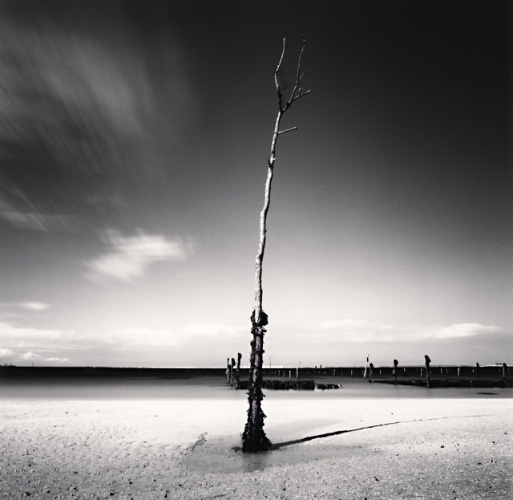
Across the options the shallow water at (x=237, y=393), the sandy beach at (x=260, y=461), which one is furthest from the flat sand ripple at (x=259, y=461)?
the shallow water at (x=237, y=393)

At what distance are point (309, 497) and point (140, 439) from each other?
8021 millimetres

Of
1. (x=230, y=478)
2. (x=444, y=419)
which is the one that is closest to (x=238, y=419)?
(x=444, y=419)

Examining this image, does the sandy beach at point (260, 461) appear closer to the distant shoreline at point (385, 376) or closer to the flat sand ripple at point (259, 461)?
the flat sand ripple at point (259, 461)

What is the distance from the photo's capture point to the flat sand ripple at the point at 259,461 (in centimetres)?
770

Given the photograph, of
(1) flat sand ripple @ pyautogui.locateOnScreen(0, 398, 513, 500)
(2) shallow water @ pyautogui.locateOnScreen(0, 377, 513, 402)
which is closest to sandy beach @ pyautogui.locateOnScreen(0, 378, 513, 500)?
(1) flat sand ripple @ pyautogui.locateOnScreen(0, 398, 513, 500)

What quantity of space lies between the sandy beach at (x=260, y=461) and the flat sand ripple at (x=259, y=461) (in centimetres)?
2

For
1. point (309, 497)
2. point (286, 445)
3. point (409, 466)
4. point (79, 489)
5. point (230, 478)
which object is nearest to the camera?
point (309, 497)

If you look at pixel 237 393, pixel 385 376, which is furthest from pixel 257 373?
pixel 385 376

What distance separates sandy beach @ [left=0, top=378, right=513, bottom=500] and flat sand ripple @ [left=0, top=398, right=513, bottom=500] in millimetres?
25

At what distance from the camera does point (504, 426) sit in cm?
1545

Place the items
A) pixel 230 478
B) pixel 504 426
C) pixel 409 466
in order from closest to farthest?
pixel 230 478
pixel 409 466
pixel 504 426

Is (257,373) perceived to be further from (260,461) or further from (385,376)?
(385,376)

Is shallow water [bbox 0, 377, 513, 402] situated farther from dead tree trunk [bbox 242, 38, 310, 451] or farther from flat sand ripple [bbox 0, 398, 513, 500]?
dead tree trunk [bbox 242, 38, 310, 451]

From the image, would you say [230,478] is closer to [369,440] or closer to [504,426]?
[369,440]
